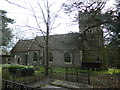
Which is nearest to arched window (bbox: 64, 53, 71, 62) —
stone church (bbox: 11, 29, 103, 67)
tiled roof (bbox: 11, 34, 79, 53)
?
stone church (bbox: 11, 29, 103, 67)

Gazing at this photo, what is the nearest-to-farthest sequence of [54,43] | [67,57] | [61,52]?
[61,52]
[67,57]
[54,43]

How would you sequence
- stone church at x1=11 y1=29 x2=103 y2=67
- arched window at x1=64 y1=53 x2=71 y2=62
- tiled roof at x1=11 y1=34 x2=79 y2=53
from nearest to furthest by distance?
tiled roof at x1=11 y1=34 x2=79 y2=53, stone church at x1=11 y1=29 x2=103 y2=67, arched window at x1=64 y1=53 x2=71 y2=62

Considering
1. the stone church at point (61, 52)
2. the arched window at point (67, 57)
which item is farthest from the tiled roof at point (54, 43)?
the arched window at point (67, 57)

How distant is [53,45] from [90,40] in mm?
10083

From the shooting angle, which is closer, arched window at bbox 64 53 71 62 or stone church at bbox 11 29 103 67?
stone church at bbox 11 29 103 67

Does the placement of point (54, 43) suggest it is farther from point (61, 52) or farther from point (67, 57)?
point (67, 57)

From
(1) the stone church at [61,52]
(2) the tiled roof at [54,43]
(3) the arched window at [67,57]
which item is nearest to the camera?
(2) the tiled roof at [54,43]

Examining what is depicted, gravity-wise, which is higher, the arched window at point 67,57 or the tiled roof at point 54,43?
the tiled roof at point 54,43

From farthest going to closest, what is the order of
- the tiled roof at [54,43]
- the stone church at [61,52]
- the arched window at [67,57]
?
the arched window at [67,57], the stone church at [61,52], the tiled roof at [54,43]

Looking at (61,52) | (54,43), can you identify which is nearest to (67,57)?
(61,52)

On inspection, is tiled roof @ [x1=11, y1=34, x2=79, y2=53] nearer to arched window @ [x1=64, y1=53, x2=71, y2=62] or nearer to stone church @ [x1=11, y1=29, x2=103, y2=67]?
stone church @ [x1=11, y1=29, x2=103, y2=67]

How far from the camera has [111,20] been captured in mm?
6625

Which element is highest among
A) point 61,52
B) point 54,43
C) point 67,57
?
point 54,43

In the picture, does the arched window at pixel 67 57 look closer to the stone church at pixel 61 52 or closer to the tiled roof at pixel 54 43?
the stone church at pixel 61 52
